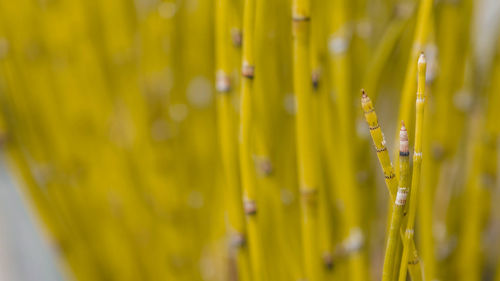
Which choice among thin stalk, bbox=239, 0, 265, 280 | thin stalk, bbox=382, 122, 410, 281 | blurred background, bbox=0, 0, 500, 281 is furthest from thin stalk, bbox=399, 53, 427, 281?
blurred background, bbox=0, 0, 500, 281

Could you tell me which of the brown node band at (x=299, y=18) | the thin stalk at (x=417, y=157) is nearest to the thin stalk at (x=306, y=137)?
the brown node band at (x=299, y=18)

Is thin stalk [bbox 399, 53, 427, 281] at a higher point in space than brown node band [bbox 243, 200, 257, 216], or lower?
higher

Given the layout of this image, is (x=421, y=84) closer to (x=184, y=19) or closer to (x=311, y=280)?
(x=311, y=280)

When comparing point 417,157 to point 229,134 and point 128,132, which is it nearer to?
point 229,134

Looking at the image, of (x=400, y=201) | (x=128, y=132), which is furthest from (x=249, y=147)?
(x=128, y=132)

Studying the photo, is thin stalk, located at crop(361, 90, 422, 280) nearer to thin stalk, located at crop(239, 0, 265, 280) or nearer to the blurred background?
thin stalk, located at crop(239, 0, 265, 280)

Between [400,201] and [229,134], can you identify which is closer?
[400,201]
